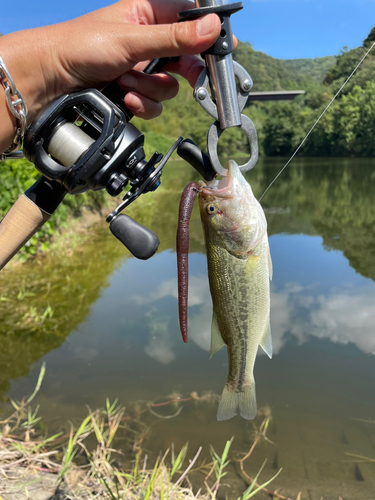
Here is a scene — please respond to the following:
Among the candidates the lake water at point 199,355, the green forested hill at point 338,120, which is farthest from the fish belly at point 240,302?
the green forested hill at point 338,120

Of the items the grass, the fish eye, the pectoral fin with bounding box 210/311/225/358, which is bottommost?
the grass

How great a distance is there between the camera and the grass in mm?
2564

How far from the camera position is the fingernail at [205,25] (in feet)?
4.56

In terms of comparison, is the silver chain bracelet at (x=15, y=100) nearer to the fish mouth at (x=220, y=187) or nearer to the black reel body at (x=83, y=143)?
the black reel body at (x=83, y=143)

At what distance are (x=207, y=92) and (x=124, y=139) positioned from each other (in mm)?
395

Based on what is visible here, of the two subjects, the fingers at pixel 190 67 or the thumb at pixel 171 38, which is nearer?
the thumb at pixel 171 38

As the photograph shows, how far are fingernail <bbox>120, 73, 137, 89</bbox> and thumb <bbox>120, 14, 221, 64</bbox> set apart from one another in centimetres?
30

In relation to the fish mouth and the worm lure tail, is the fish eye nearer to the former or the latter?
the fish mouth

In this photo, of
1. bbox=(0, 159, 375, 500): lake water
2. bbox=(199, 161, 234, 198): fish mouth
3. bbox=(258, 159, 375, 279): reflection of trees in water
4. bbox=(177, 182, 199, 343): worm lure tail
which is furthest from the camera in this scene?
bbox=(258, 159, 375, 279): reflection of trees in water

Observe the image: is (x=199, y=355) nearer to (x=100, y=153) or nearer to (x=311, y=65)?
(x=100, y=153)

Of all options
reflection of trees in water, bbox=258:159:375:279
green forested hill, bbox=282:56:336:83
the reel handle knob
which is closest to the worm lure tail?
the reel handle knob

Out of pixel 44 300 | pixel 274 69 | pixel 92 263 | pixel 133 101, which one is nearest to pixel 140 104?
pixel 133 101

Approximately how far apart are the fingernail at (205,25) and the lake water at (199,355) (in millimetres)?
3055

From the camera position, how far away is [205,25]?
139 cm
